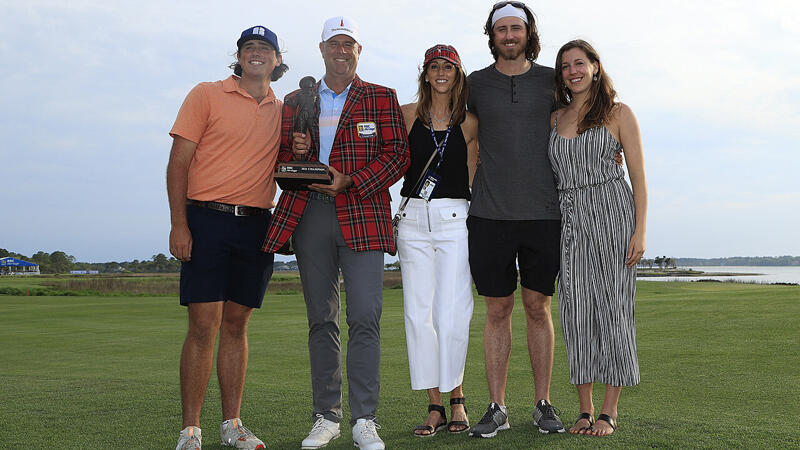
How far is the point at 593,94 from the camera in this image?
3.73 meters

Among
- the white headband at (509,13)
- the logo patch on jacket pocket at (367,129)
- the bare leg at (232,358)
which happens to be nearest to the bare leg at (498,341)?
the logo patch on jacket pocket at (367,129)

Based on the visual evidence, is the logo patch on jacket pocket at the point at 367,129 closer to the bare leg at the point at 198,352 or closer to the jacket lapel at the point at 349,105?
the jacket lapel at the point at 349,105

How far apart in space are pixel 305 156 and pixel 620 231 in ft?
5.87

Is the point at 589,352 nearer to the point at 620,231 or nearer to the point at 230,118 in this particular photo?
the point at 620,231

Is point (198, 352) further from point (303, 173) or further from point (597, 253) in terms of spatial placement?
point (597, 253)

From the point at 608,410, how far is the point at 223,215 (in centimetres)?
239

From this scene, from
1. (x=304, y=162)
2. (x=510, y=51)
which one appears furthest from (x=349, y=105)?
(x=510, y=51)

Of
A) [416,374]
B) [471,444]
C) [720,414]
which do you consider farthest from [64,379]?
[720,414]

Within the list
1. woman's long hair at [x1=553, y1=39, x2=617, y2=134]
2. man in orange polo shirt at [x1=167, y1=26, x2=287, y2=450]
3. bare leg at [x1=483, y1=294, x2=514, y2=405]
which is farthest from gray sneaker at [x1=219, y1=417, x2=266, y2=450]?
woman's long hair at [x1=553, y1=39, x2=617, y2=134]

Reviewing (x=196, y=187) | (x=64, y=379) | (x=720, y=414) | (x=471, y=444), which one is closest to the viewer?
(x=471, y=444)

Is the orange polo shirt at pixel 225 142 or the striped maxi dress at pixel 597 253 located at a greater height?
the orange polo shirt at pixel 225 142

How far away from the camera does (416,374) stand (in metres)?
3.77

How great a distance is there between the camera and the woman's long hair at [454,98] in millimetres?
3684

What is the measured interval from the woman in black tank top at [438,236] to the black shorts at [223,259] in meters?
0.82
